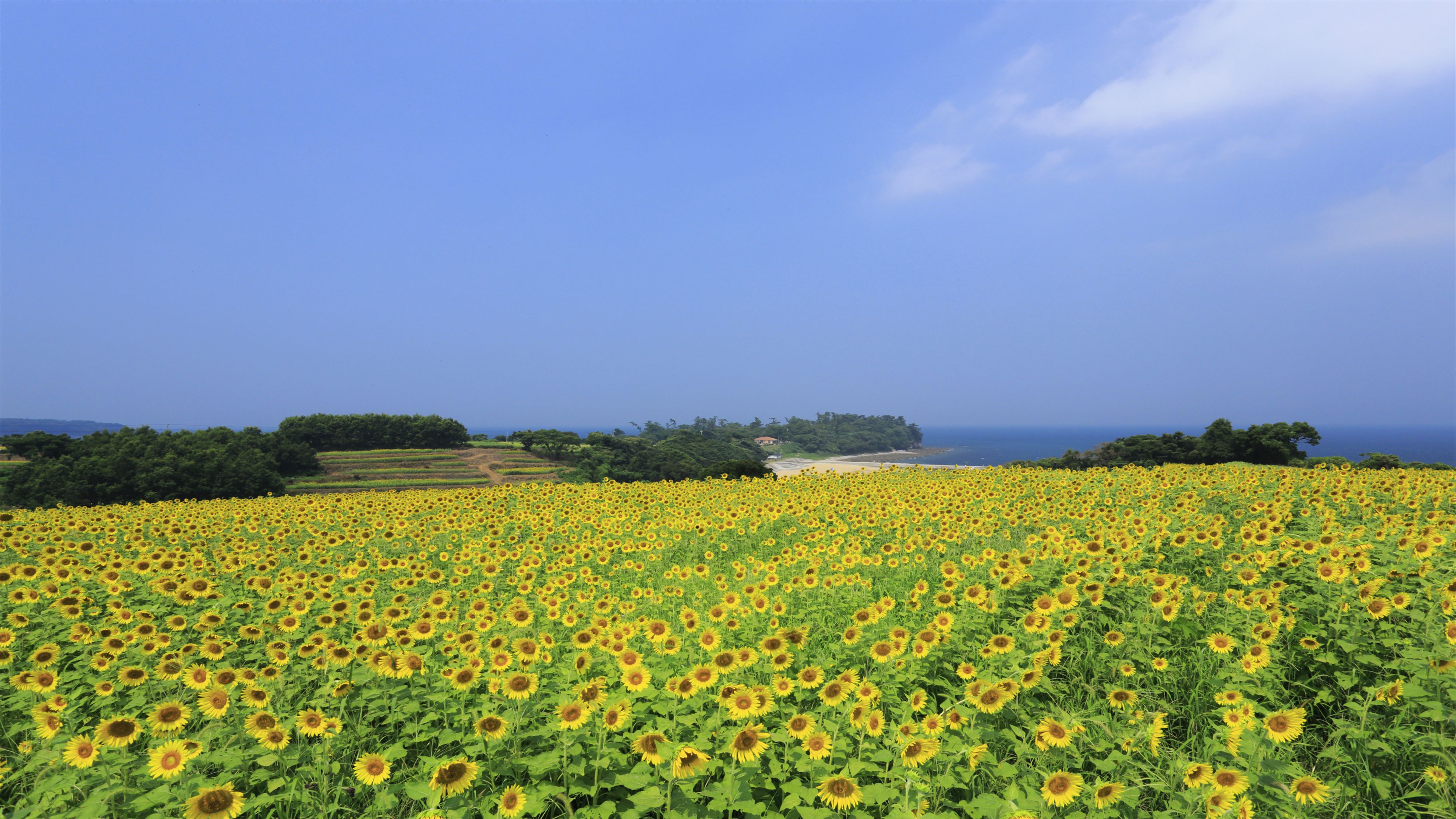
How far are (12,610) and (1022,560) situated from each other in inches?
→ 415

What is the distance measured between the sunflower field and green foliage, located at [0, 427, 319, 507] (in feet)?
111

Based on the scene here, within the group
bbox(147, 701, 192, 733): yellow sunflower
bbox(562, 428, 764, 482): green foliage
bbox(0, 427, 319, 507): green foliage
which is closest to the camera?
bbox(147, 701, 192, 733): yellow sunflower

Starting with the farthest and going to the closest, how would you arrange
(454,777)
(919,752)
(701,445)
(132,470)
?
(701,445)
(132,470)
(919,752)
(454,777)

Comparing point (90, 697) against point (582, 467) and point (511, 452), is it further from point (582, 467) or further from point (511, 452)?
point (511, 452)

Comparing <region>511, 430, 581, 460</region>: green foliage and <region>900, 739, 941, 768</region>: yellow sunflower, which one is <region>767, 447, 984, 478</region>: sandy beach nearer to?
<region>511, 430, 581, 460</region>: green foliage

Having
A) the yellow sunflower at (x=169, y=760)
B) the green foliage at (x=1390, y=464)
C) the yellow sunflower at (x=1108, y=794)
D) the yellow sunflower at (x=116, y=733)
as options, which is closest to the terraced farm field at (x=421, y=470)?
the yellow sunflower at (x=116, y=733)

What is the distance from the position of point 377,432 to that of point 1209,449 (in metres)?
64.6

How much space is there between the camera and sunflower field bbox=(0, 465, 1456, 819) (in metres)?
3.30

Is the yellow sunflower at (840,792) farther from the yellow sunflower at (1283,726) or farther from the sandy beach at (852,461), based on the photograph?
the sandy beach at (852,461)

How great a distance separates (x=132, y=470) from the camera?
113 ft

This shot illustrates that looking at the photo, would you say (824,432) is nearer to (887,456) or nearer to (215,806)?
(887,456)

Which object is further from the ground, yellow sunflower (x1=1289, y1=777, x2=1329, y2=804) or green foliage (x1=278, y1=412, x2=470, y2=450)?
green foliage (x1=278, y1=412, x2=470, y2=450)

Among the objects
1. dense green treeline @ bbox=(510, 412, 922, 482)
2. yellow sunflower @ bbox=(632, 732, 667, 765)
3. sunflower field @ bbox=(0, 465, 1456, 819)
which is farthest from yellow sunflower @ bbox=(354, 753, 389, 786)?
dense green treeline @ bbox=(510, 412, 922, 482)

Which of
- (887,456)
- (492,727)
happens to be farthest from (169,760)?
(887,456)
